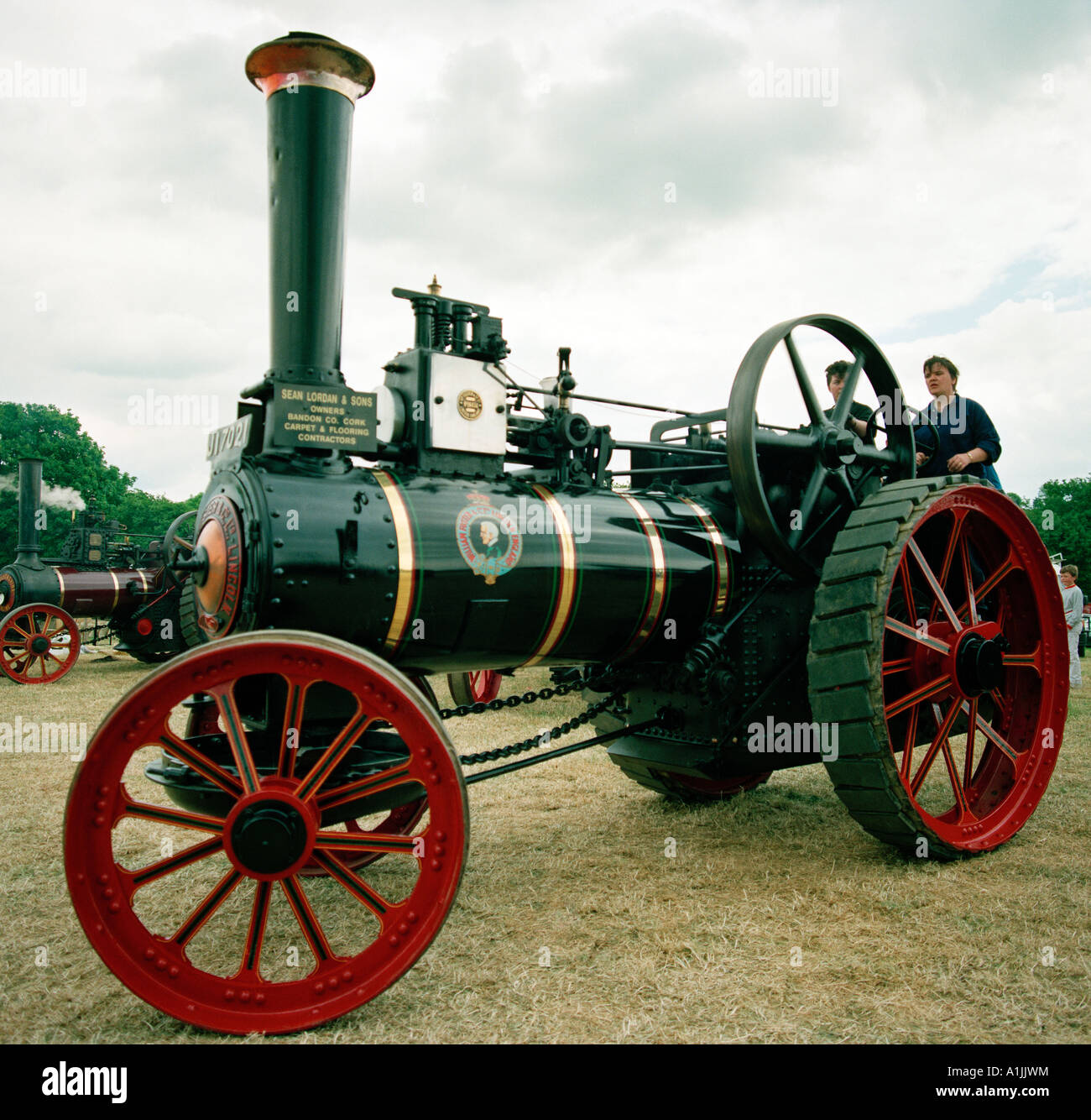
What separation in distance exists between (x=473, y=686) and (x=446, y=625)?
2.45 metres

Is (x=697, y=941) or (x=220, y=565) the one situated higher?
(x=220, y=565)

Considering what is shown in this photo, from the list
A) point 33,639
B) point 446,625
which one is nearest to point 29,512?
point 33,639

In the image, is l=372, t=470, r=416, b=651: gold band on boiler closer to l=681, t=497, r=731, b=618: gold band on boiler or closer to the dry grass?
the dry grass

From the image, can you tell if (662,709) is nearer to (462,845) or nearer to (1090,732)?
(462,845)

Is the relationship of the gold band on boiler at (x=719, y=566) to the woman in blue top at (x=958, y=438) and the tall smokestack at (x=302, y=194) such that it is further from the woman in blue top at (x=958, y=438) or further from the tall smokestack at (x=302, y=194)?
the tall smokestack at (x=302, y=194)

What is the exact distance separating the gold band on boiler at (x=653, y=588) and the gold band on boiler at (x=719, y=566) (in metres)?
0.29

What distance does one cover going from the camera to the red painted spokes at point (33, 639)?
9.80m

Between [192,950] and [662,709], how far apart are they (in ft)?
6.21

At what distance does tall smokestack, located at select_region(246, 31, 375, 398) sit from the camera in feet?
8.76

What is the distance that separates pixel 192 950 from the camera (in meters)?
2.63

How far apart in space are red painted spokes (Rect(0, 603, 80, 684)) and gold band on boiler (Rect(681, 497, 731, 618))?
29.0ft

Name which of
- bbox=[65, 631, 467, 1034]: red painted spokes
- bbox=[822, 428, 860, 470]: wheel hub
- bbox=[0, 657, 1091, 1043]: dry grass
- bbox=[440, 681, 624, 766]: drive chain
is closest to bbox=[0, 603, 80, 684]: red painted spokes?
bbox=[0, 657, 1091, 1043]: dry grass

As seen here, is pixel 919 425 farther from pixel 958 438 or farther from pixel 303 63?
pixel 303 63

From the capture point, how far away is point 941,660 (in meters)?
3.46
